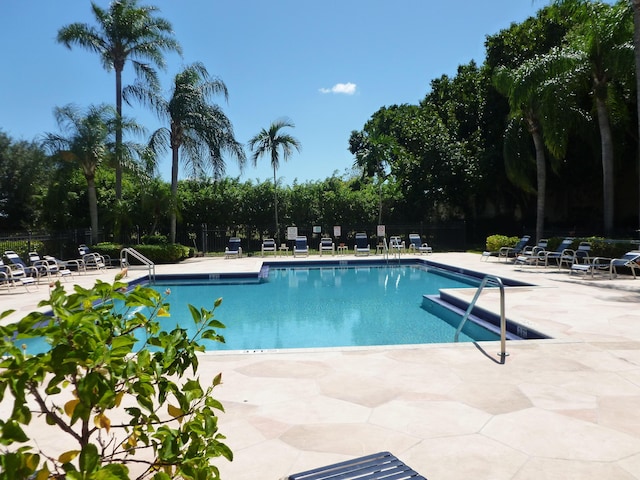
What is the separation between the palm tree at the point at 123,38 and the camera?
1839cm

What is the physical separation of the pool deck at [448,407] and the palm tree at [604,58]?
11.4 metres

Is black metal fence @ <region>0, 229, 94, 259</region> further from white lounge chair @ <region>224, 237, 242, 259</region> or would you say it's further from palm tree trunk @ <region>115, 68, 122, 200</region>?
white lounge chair @ <region>224, 237, 242, 259</region>

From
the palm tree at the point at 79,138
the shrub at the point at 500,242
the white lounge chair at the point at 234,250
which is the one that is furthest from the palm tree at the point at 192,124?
the shrub at the point at 500,242

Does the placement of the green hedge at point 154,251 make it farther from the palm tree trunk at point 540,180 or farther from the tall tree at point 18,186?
the palm tree trunk at point 540,180

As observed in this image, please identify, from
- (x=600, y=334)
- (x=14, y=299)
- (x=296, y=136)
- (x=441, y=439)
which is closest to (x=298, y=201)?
(x=296, y=136)

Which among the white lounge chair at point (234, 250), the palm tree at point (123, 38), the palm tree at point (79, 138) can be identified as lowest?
the white lounge chair at point (234, 250)

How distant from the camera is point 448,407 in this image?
3.62 m

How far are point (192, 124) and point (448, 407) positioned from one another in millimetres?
17682

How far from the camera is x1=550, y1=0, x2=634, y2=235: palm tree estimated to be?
46.3 feet

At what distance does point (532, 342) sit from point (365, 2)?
45.9ft

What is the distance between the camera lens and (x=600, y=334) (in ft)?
19.1

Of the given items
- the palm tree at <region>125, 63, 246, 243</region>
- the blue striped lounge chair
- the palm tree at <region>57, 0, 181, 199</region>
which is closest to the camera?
the blue striped lounge chair

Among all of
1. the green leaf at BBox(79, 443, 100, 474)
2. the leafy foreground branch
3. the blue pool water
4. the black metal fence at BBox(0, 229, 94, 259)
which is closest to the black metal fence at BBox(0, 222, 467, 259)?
the black metal fence at BBox(0, 229, 94, 259)

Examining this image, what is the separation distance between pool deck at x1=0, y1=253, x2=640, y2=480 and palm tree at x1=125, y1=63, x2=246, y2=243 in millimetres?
15753
